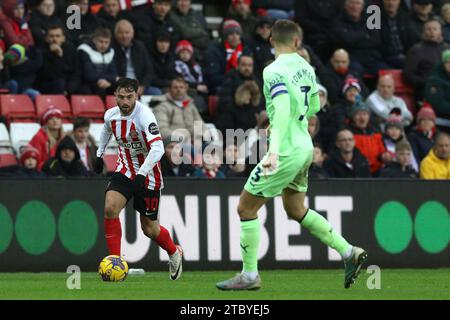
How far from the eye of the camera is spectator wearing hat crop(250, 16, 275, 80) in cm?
1809

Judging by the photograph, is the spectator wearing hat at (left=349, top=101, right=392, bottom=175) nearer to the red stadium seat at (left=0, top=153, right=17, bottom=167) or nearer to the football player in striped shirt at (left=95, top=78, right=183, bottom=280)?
the red stadium seat at (left=0, top=153, right=17, bottom=167)

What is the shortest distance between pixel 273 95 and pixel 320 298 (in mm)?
1687

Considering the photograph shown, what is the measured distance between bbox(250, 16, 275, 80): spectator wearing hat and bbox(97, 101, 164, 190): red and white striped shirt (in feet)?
20.4

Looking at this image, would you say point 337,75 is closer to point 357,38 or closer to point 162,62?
point 357,38

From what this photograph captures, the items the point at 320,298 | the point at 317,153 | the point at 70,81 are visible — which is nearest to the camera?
the point at 320,298

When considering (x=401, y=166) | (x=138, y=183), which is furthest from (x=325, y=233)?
(x=401, y=166)

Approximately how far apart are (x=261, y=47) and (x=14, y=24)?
12.0 feet

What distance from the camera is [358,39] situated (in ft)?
62.1

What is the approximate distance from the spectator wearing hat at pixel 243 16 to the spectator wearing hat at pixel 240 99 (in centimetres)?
164

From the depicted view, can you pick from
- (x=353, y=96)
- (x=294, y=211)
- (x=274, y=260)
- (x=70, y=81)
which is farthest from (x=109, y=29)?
(x=294, y=211)

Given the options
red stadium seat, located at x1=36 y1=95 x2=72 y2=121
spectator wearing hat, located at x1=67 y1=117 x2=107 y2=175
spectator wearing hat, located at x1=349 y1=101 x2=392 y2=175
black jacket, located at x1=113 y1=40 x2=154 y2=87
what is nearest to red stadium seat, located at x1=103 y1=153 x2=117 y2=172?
spectator wearing hat, located at x1=67 y1=117 x2=107 y2=175

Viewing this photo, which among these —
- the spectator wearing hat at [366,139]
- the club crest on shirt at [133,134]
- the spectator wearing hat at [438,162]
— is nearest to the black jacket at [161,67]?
the spectator wearing hat at [366,139]

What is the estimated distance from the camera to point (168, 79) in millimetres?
17688

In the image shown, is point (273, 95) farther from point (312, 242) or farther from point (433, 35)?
point (433, 35)
